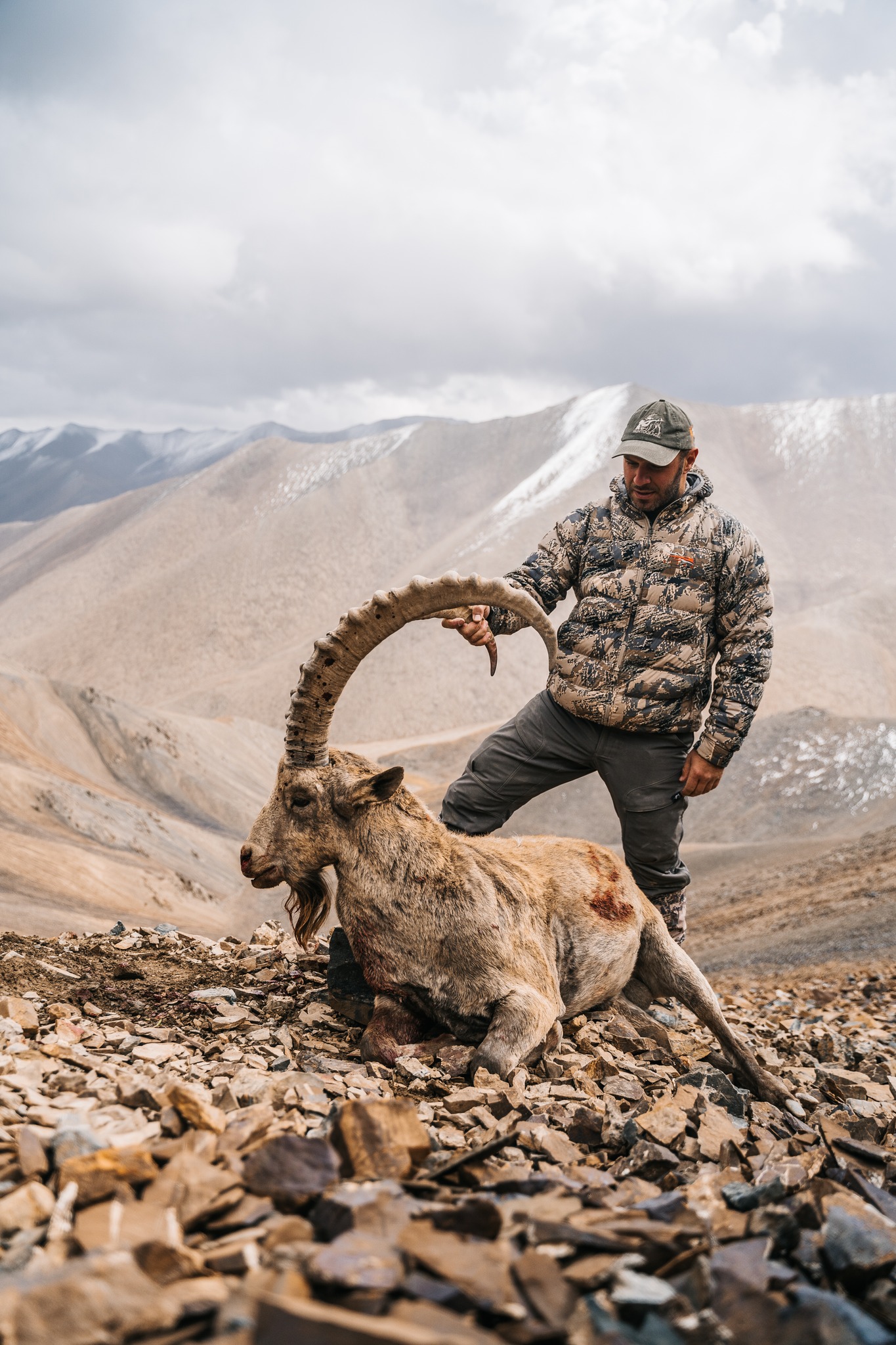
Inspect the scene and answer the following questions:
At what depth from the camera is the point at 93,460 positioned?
190 meters

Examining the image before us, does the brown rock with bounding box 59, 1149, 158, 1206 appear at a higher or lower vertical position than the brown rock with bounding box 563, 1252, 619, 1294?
lower

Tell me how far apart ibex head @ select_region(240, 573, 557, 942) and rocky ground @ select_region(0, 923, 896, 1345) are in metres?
0.88

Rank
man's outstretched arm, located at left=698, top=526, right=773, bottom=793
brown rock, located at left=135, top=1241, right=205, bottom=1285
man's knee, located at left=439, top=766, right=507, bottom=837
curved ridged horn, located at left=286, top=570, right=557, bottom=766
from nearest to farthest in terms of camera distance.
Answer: brown rock, located at left=135, top=1241, right=205, bottom=1285 < curved ridged horn, located at left=286, top=570, right=557, bottom=766 < man's outstretched arm, located at left=698, top=526, right=773, bottom=793 < man's knee, located at left=439, top=766, right=507, bottom=837

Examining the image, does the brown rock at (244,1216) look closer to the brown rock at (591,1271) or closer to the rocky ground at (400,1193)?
the rocky ground at (400,1193)

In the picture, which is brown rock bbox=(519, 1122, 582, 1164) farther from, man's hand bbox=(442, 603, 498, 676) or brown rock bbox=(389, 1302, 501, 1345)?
man's hand bbox=(442, 603, 498, 676)

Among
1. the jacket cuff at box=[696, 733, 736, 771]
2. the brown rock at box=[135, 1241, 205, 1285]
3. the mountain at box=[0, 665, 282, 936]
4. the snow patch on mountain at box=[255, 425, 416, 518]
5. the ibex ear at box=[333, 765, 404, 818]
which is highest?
the snow patch on mountain at box=[255, 425, 416, 518]

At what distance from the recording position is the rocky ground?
84.1 inches

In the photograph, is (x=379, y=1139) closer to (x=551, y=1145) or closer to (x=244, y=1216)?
(x=244, y=1216)

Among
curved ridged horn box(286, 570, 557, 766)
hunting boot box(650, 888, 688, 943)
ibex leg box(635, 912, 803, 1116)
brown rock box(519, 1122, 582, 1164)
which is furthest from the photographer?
hunting boot box(650, 888, 688, 943)

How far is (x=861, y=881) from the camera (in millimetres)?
17250

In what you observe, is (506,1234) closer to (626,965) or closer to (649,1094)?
(649,1094)

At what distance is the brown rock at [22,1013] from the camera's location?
14.9ft

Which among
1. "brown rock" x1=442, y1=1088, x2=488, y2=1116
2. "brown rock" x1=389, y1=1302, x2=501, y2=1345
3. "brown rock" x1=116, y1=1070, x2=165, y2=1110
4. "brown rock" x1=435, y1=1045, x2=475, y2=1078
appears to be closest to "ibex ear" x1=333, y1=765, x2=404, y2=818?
"brown rock" x1=435, y1=1045, x2=475, y2=1078

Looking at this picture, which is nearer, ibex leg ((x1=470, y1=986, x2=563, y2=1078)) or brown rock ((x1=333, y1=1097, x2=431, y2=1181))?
brown rock ((x1=333, y1=1097, x2=431, y2=1181))
